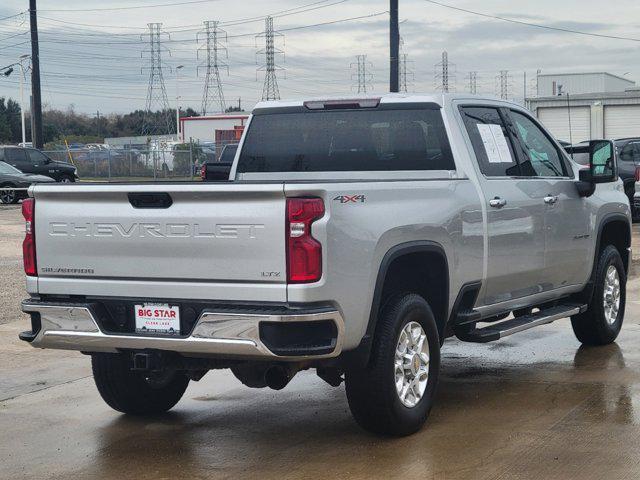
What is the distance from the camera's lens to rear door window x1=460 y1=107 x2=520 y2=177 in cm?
764

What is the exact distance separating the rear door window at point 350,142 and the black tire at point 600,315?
2.46 m

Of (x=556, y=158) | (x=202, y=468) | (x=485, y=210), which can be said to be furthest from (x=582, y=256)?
(x=202, y=468)

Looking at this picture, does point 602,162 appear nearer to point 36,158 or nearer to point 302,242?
point 302,242

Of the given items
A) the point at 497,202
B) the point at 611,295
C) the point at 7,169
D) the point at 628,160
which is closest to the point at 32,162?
the point at 7,169

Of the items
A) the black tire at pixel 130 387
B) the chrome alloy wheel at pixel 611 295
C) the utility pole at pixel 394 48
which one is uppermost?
the utility pole at pixel 394 48

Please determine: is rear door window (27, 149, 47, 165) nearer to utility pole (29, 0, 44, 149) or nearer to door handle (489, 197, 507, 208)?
utility pole (29, 0, 44, 149)

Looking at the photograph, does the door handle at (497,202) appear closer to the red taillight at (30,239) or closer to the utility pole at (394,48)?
the red taillight at (30,239)

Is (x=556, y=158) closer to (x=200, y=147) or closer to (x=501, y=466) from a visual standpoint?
(x=501, y=466)

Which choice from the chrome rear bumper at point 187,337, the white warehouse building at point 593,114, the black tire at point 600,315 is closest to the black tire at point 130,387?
the chrome rear bumper at point 187,337

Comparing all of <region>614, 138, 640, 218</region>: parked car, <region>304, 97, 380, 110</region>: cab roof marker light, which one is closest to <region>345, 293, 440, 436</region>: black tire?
<region>304, 97, 380, 110</region>: cab roof marker light

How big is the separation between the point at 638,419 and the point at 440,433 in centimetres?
126

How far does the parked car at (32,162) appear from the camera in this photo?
3988 cm

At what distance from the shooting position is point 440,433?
A: 22.0 feet

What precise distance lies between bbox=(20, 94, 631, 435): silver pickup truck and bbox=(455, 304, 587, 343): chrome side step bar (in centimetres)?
2
